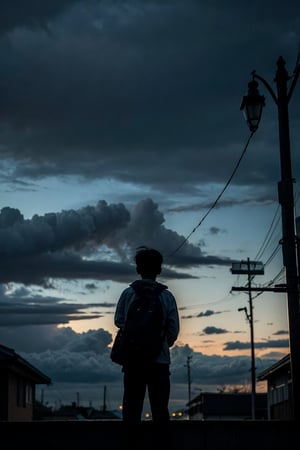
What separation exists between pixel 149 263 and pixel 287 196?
3.96m

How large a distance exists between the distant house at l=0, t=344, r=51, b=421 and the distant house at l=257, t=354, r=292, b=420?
1333 cm

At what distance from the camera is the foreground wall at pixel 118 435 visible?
7.17 metres

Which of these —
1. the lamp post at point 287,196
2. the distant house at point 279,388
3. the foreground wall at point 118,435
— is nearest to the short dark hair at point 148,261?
the foreground wall at point 118,435

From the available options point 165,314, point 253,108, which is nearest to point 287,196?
point 253,108

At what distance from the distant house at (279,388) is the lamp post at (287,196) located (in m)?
30.5

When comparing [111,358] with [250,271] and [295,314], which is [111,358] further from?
[250,271]

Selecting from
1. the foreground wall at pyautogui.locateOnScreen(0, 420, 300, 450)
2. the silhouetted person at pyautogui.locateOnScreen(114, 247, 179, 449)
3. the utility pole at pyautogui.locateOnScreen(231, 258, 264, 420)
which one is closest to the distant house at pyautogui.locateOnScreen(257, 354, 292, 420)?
the utility pole at pyautogui.locateOnScreen(231, 258, 264, 420)

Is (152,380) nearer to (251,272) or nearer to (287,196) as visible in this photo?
(287,196)

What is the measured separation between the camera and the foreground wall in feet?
23.5

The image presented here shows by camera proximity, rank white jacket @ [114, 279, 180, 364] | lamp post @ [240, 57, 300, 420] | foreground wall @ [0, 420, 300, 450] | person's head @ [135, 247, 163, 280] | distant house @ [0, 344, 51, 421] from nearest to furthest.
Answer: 1. white jacket @ [114, 279, 180, 364]
2. person's head @ [135, 247, 163, 280]
3. foreground wall @ [0, 420, 300, 450]
4. lamp post @ [240, 57, 300, 420]
5. distant house @ [0, 344, 51, 421]

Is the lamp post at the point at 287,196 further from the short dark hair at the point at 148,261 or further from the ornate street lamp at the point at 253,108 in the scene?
the short dark hair at the point at 148,261

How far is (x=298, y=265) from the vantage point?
973 cm

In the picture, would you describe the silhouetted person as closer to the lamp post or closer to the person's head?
the person's head

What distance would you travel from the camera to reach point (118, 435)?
7.14 metres
